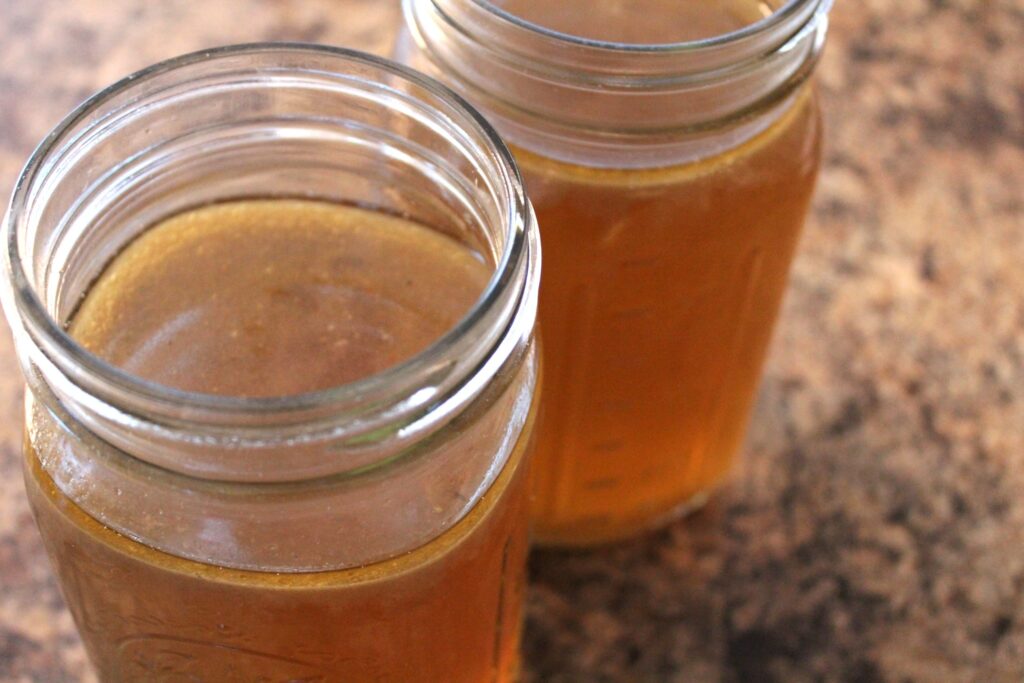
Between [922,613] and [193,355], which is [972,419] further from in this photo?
[193,355]

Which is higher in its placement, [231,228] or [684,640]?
[231,228]

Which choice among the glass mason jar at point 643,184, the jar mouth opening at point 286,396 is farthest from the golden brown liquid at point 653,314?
the jar mouth opening at point 286,396

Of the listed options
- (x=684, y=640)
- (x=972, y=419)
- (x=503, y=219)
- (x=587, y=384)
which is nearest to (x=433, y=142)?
(x=503, y=219)

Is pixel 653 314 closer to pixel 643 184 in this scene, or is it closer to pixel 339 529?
pixel 643 184

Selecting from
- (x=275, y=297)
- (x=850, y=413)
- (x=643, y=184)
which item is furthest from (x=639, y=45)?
(x=850, y=413)

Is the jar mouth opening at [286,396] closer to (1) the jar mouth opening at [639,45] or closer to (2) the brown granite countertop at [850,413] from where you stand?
(1) the jar mouth opening at [639,45]
